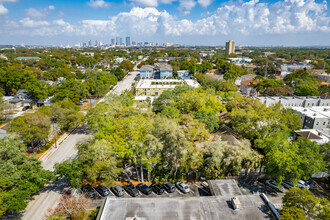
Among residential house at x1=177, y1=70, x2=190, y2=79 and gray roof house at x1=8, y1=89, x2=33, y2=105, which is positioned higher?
residential house at x1=177, y1=70, x2=190, y2=79

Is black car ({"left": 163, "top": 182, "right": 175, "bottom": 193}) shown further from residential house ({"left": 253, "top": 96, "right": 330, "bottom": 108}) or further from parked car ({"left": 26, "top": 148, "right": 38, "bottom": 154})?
residential house ({"left": 253, "top": 96, "right": 330, "bottom": 108})

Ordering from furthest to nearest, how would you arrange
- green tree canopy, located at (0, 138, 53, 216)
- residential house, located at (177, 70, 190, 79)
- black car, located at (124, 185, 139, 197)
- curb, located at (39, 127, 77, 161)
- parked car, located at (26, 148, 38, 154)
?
residential house, located at (177, 70, 190, 79)
parked car, located at (26, 148, 38, 154)
curb, located at (39, 127, 77, 161)
black car, located at (124, 185, 139, 197)
green tree canopy, located at (0, 138, 53, 216)

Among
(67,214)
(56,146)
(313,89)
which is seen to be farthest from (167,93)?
(313,89)

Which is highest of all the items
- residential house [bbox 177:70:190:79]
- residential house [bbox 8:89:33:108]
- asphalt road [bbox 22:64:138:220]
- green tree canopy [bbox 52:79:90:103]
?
residential house [bbox 177:70:190:79]

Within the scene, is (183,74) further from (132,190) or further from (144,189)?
(132,190)

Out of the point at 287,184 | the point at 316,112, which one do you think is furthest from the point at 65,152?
the point at 316,112

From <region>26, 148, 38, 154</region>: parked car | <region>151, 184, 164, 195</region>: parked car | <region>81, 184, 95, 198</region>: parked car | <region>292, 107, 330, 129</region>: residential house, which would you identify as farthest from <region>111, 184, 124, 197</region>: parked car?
<region>292, 107, 330, 129</region>: residential house

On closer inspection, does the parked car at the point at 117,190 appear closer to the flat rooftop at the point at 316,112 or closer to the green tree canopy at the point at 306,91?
the flat rooftop at the point at 316,112

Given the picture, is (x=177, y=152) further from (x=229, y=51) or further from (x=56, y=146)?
(x=229, y=51)
